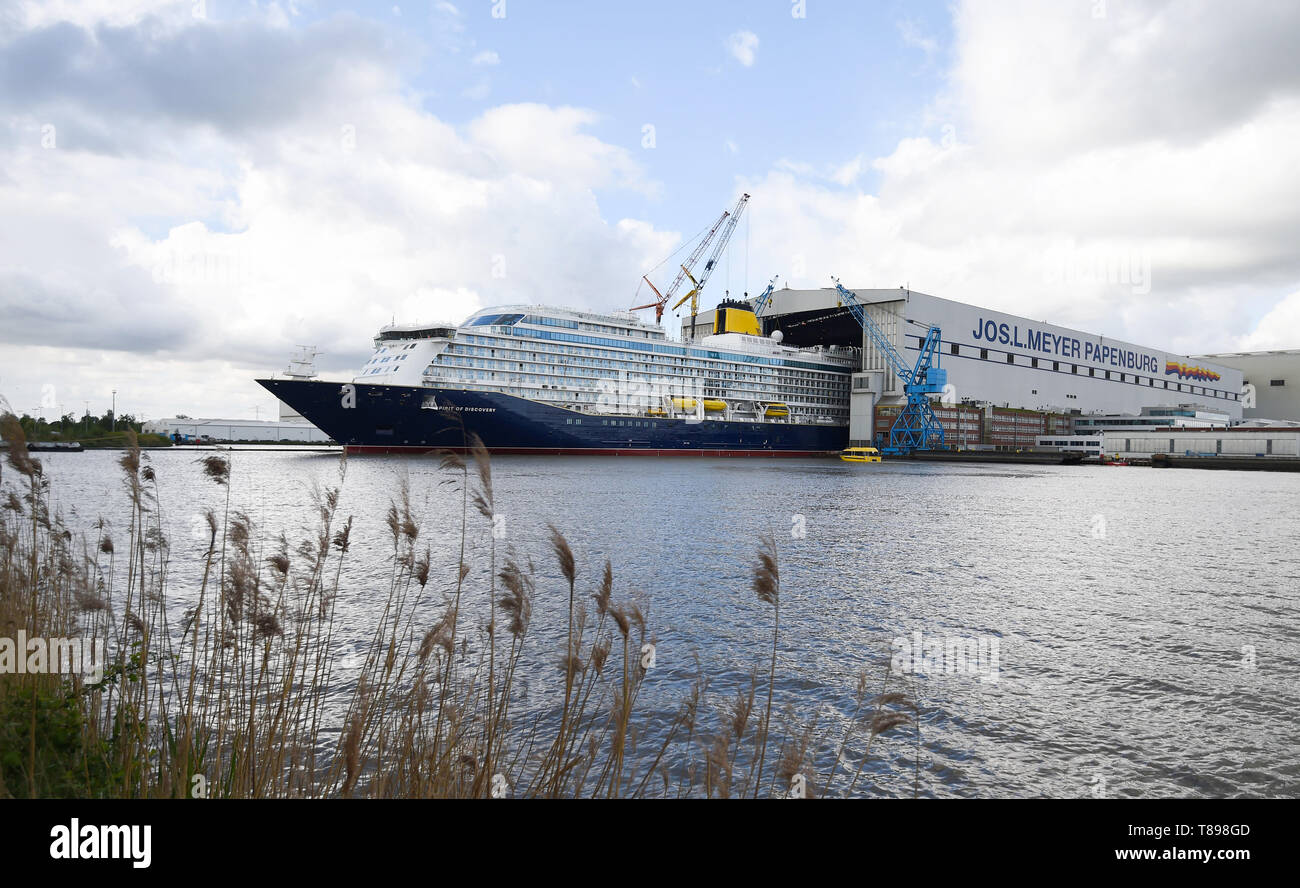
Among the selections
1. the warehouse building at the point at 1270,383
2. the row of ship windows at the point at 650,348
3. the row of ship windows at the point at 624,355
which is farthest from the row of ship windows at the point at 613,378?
the warehouse building at the point at 1270,383

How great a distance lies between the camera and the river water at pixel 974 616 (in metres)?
6.29

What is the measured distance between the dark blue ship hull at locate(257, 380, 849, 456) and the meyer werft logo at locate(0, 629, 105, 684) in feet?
126

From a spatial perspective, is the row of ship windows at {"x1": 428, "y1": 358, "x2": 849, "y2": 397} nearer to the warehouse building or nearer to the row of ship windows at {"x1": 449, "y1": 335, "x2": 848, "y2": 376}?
the row of ship windows at {"x1": 449, "y1": 335, "x2": 848, "y2": 376}

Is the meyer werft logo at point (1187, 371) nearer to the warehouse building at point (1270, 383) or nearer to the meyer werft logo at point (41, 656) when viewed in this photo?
the warehouse building at point (1270, 383)

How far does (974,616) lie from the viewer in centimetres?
1108

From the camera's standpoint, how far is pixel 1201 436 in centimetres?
8369

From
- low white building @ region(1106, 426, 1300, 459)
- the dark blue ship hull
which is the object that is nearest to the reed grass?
the dark blue ship hull

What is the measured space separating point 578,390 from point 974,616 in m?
57.5

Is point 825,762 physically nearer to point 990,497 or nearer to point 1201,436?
point 990,497

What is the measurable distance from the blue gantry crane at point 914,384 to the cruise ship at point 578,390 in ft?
22.8

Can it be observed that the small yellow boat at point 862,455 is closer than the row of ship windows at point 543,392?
No
